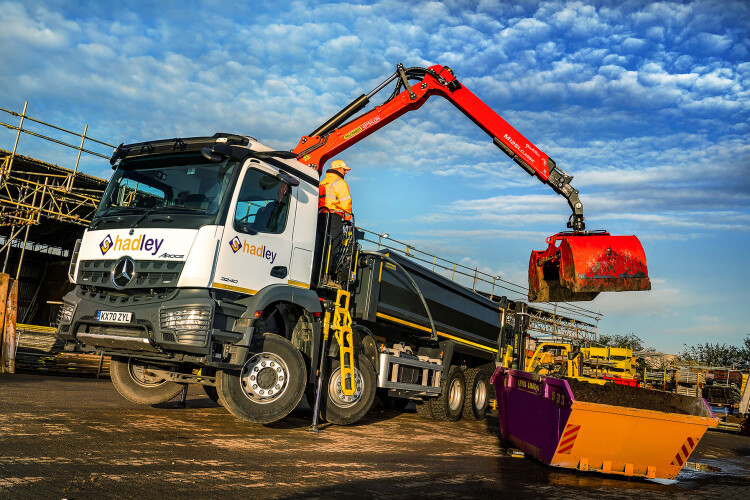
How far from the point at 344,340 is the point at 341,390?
0.64m

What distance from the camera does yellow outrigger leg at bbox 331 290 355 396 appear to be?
7.95 meters

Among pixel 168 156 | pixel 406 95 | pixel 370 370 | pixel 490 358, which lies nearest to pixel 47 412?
pixel 168 156

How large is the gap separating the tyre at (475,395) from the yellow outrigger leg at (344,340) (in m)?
4.40

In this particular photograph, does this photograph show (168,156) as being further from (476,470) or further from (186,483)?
(476,470)

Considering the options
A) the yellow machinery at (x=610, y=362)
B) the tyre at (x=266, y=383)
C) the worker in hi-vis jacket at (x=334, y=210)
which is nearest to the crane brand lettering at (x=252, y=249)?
the tyre at (x=266, y=383)

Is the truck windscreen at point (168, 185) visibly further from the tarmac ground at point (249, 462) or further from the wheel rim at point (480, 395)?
the wheel rim at point (480, 395)

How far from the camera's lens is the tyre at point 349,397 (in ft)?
26.3

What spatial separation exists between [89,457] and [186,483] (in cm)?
103

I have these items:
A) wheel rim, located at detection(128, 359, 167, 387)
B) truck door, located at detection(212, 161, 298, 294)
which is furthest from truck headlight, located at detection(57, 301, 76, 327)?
truck door, located at detection(212, 161, 298, 294)

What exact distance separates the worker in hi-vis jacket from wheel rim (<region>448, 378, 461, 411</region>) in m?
4.15

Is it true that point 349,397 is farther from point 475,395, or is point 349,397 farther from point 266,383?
point 475,395

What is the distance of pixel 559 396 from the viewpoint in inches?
246

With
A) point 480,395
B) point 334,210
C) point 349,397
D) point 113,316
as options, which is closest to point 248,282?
point 113,316

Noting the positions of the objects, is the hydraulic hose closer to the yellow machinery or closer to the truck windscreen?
the truck windscreen
